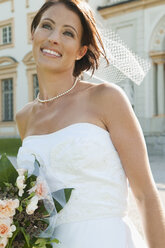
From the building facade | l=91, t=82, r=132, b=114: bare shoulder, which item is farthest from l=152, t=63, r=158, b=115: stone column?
l=91, t=82, r=132, b=114: bare shoulder

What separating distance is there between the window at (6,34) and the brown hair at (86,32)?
19.7 metres

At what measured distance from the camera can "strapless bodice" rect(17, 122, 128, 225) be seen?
1584 millimetres

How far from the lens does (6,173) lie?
147cm

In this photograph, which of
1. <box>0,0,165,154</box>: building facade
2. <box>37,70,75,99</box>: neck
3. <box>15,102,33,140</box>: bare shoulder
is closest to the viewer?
<box>37,70,75,99</box>: neck

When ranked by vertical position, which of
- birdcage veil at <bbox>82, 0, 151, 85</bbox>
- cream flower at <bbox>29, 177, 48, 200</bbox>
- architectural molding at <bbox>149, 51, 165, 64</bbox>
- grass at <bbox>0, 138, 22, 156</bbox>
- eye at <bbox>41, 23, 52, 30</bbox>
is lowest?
grass at <bbox>0, 138, 22, 156</bbox>

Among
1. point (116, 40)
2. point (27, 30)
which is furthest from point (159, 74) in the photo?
point (116, 40)

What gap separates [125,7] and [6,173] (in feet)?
50.6

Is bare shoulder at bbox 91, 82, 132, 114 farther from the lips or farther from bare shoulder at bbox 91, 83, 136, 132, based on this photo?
the lips

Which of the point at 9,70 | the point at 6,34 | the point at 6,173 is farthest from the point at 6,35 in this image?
the point at 6,173

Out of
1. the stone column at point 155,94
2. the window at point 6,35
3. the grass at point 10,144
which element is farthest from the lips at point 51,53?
the window at point 6,35

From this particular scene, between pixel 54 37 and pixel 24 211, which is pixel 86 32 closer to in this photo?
pixel 54 37

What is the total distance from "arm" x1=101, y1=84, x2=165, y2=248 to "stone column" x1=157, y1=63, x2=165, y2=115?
14.1m

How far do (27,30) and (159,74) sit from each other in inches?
317

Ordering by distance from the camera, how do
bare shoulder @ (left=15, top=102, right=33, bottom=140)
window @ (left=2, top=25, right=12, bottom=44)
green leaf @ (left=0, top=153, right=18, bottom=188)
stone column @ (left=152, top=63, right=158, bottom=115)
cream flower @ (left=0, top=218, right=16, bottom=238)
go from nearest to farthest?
1. cream flower @ (left=0, top=218, right=16, bottom=238)
2. green leaf @ (left=0, top=153, right=18, bottom=188)
3. bare shoulder @ (left=15, top=102, right=33, bottom=140)
4. stone column @ (left=152, top=63, right=158, bottom=115)
5. window @ (left=2, top=25, right=12, bottom=44)
